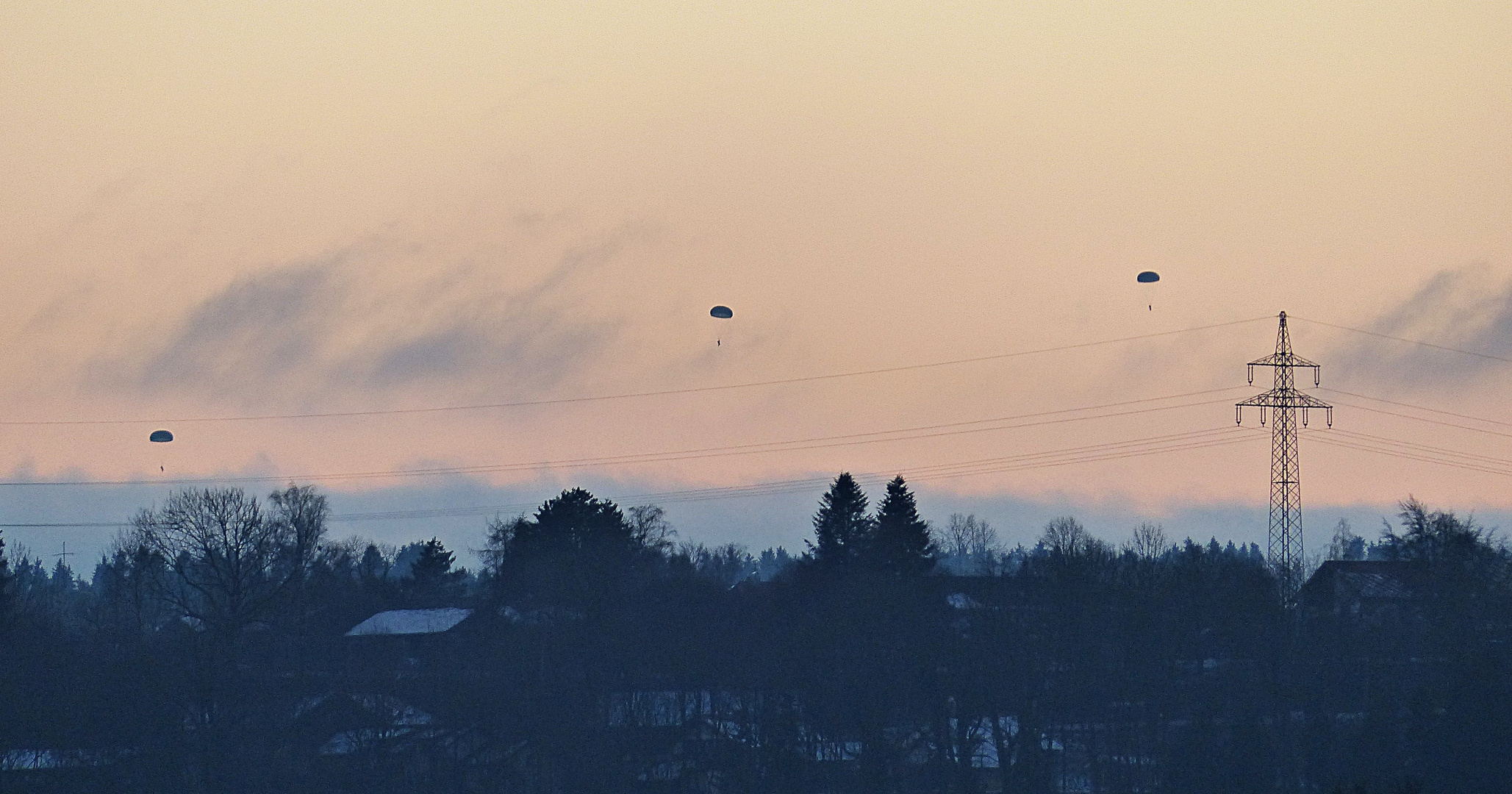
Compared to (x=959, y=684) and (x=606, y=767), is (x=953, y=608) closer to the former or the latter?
(x=959, y=684)

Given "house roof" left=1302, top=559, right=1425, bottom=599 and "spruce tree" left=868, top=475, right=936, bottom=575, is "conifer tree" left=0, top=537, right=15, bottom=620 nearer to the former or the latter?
"spruce tree" left=868, top=475, right=936, bottom=575

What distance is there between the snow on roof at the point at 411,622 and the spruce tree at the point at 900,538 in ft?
77.1

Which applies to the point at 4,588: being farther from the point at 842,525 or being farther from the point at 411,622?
the point at 842,525

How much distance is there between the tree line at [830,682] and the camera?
59281 millimetres

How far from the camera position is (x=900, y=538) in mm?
82000

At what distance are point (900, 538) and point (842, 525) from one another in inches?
133

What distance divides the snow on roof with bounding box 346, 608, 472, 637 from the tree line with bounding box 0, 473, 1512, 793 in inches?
73.4

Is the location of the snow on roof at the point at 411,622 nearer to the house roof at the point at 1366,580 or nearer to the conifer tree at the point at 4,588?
the conifer tree at the point at 4,588

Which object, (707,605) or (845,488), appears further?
(845,488)

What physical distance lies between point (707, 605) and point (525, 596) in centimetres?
1103

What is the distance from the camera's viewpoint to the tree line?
59.3 m

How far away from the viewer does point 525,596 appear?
Answer: 272ft

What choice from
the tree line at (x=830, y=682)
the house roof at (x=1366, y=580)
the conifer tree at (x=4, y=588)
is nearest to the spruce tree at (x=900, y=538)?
the tree line at (x=830, y=682)

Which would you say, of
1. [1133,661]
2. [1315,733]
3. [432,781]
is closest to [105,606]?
[432,781]
